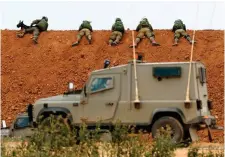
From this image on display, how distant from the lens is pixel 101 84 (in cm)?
1633

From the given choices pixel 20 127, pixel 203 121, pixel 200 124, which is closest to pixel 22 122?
pixel 20 127

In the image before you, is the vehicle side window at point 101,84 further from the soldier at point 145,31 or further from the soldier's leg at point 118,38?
the soldier's leg at point 118,38

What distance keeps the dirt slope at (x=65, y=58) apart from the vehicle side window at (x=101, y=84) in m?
10.6

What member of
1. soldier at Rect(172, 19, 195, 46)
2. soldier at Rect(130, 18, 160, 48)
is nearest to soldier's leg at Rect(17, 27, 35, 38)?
soldier at Rect(130, 18, 160, 48)

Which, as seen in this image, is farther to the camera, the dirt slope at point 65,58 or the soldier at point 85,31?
the soldier at point 85,31

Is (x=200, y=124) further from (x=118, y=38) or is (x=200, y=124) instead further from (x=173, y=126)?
(x=118, y=38)

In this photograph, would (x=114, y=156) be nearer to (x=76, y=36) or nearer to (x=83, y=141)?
(x=83, y=141)

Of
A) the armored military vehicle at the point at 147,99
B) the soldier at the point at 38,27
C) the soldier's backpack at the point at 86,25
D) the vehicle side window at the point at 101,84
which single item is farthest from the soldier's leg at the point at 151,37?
the vehicle side window at the point at 101,84

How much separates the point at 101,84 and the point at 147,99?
1.22m

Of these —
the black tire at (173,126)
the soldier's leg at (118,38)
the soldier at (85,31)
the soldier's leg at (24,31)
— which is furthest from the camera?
the soldier's leg at (24,31)

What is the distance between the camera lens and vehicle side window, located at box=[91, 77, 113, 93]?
16250 millimetres

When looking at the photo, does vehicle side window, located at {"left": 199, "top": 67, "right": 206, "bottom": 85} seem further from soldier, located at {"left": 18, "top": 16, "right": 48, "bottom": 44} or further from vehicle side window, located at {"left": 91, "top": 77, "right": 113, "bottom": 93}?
soldier, located at {"left": 18, "top": 16, "right": 48, "bottom": 44}

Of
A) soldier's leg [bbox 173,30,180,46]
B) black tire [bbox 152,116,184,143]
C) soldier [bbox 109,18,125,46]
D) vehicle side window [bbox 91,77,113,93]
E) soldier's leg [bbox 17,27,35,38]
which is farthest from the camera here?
soldier's leg [bbox 17,27,35,38]

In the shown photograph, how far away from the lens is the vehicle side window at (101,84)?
16250mm
